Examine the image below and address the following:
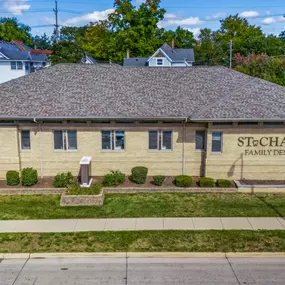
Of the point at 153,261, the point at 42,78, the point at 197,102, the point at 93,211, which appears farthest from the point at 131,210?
the point at 42,78

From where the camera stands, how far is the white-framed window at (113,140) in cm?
2244

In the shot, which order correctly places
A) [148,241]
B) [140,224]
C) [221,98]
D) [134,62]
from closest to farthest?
[148,241] → [140,224] → [221,98] → [134,62]

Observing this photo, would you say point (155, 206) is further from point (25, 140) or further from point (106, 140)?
point (25, 140)

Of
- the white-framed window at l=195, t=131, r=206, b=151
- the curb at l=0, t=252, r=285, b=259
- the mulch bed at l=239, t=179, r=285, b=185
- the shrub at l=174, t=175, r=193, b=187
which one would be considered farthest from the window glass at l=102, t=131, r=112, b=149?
the curb at l=0, t=252, r=285, b=259

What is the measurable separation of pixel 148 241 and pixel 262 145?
9942 millimetres

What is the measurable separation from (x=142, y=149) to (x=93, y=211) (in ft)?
19.0

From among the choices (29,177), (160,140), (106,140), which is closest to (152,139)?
(160,140)

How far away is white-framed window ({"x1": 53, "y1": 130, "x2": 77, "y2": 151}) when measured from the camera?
22.4 metres

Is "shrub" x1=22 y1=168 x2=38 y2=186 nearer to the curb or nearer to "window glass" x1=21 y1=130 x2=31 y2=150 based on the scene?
"window glass" x1=21 y1=130 x2=31 y2=150

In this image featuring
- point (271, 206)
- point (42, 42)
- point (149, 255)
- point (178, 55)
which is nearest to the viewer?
point (149, 255)

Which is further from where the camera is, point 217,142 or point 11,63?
point 11,63

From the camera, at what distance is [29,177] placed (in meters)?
21.4

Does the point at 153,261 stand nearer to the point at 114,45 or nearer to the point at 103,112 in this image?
the point at 103,112

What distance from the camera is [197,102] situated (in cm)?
2297
